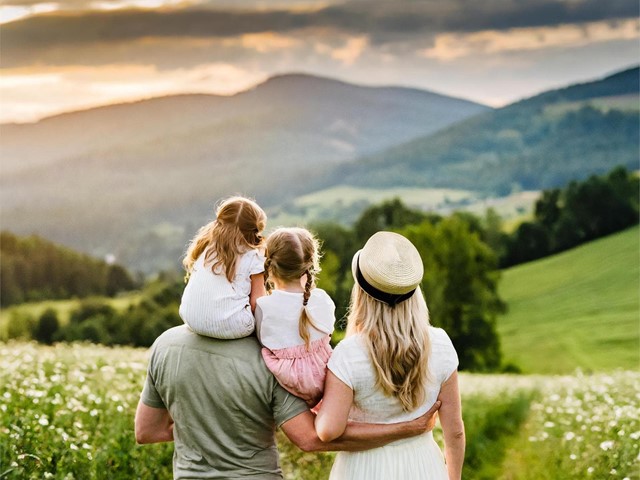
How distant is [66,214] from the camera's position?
61.5 metres

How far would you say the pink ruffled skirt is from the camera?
4.06 m

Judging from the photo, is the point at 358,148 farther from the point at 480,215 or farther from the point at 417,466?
the point at 417,466

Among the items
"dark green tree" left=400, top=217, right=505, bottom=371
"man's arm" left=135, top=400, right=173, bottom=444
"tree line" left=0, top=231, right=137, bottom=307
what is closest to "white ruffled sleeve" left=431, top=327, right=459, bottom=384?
"man's arm" left=135, top=400, right=173, bottom=444

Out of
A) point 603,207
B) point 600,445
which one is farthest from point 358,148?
point 600,445

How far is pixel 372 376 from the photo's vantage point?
407cm

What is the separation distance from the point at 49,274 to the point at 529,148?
123 feet

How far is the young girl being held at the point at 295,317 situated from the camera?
4094 millimetres

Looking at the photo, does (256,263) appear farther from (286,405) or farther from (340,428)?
(340,428)

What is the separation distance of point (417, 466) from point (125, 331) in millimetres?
40119

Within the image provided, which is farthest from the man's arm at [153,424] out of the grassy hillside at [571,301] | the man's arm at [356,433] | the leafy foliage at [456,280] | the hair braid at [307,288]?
the grassy hillside at [571,301]

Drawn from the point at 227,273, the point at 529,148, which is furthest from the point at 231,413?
the point at 529,148

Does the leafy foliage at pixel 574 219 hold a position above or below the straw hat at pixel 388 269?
below

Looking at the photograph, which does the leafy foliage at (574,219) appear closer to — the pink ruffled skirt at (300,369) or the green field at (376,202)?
the green field at (376,202)

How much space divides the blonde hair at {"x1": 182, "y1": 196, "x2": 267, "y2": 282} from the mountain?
153ft
